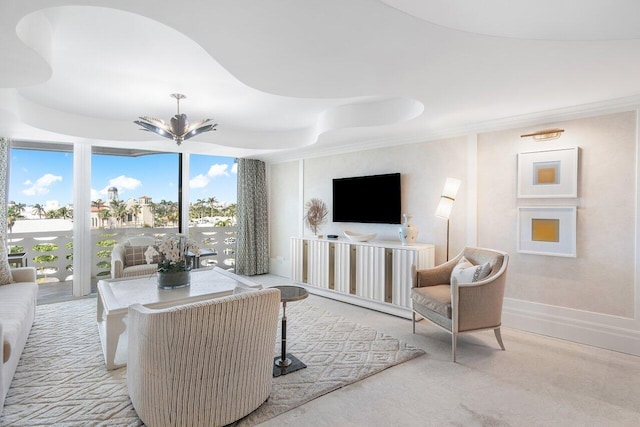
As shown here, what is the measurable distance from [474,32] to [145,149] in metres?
5.19

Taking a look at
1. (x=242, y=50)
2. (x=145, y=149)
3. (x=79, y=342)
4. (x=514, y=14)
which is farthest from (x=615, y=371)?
(x=145, y=149)

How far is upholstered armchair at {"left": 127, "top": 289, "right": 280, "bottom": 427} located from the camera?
1.70 meters

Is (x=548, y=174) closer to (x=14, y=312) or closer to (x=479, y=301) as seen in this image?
(x=479, y=301)

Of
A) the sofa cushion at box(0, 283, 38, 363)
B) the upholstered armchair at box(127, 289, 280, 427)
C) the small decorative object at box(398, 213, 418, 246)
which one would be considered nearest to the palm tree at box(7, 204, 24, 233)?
the sofa cushion at box(0, 283, 38, 363)

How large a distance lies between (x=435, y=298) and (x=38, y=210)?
18.2 feet

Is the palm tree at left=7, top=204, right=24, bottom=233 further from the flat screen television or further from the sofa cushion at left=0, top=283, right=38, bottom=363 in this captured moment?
the flat screen television

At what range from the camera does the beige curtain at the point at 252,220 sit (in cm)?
636

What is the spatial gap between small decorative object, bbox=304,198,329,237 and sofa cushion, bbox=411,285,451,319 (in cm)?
244

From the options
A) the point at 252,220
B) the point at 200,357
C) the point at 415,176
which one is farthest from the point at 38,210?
the point at 415,176

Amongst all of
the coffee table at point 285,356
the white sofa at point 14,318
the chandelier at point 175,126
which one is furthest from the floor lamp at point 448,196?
the white sofa at point 14,318

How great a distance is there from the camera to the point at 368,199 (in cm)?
488

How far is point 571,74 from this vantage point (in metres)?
2.39

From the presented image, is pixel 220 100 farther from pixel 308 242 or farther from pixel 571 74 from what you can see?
pixel 571 74

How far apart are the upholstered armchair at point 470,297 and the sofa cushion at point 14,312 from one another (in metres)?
3.23
